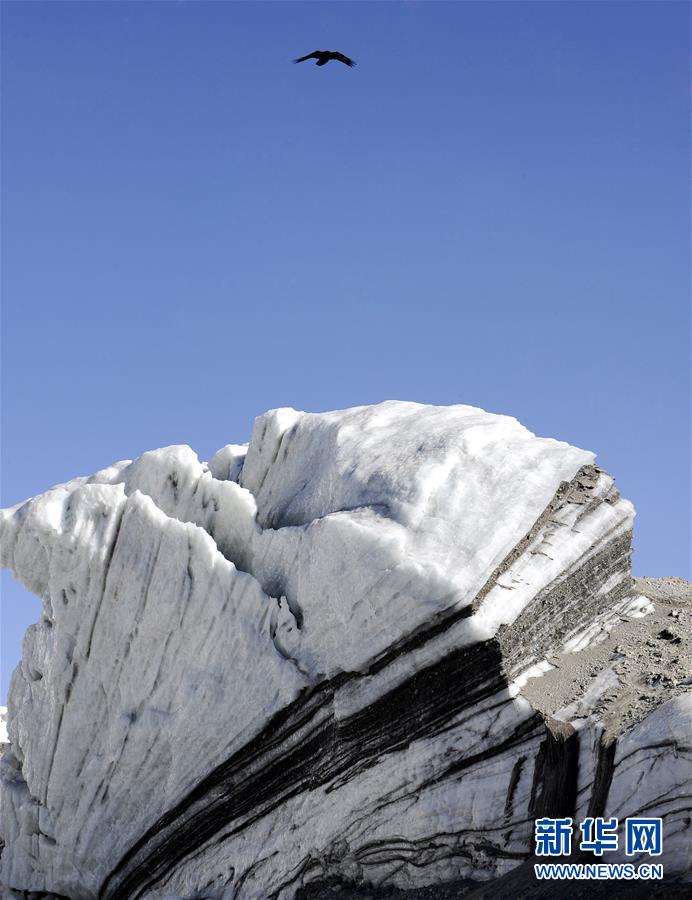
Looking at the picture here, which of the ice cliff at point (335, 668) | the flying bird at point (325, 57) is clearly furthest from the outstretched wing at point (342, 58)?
the ice cliff at point (335, 668)

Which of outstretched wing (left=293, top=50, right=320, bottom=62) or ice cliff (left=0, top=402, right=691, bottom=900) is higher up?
outstretched wing (left=293, top=50, right=320, bottom=62)

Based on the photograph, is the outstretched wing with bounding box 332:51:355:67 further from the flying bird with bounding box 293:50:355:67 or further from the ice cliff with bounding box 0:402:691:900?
the ice cliff with bounding box 0:402:691:900

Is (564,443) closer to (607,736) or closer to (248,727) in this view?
(607,736)

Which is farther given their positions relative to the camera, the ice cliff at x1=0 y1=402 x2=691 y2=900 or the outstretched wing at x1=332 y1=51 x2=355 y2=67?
the outstretched wing at x1=332 y1=51 x2=355 y2=67

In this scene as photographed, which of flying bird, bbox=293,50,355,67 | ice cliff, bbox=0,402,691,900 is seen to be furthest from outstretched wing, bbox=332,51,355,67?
ice cliff, bbox=0,402,691,900

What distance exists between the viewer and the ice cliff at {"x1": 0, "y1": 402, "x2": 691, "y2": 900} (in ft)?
39.6

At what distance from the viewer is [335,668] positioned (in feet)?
41.7

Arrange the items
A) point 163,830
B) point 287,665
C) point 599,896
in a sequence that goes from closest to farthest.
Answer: point 599,896
point 287,665
point 163,830

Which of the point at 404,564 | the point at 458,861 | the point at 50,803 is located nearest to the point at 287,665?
the point at 404,564

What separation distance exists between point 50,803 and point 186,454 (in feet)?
17.0

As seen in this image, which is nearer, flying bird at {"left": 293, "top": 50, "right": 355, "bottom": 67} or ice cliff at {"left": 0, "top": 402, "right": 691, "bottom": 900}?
ice cliff at {"left": 0, "top": 402, "right": 691, "bottom": 900}

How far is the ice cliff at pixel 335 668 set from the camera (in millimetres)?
12062

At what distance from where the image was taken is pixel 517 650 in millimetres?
12469

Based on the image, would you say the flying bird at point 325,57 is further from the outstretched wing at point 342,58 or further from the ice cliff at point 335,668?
the ice cliff at point 335,668
